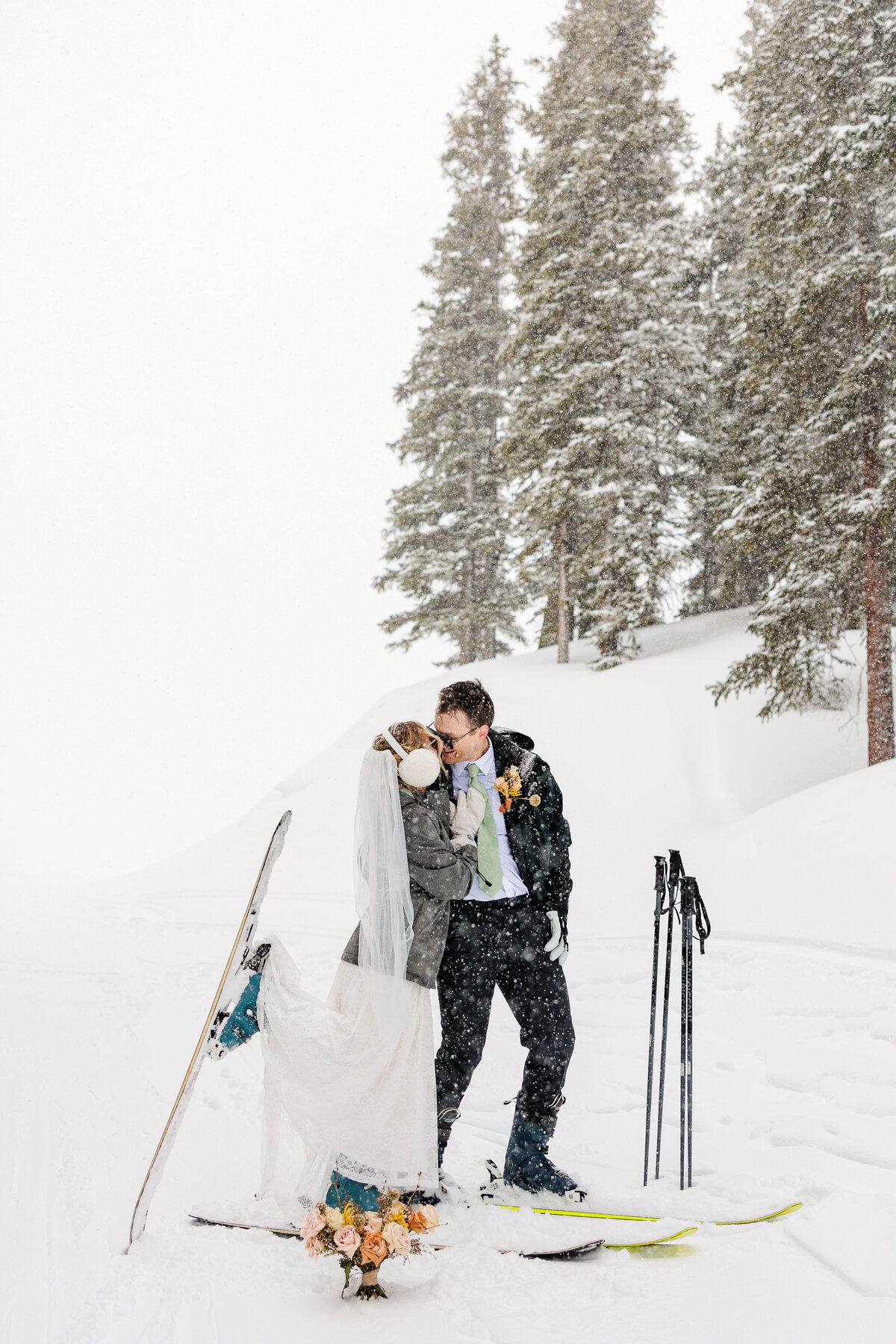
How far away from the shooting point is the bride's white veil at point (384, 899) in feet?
11.3

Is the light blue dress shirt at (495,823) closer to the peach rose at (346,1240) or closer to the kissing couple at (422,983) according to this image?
the kissing couple at (422,983)

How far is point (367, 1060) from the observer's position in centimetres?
343

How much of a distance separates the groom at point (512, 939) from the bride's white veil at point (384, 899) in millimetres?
357

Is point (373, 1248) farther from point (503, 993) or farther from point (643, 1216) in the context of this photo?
point (643, 1216)

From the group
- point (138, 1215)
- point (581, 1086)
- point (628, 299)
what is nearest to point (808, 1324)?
point (138, 1215)

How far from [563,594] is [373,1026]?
50.2ft

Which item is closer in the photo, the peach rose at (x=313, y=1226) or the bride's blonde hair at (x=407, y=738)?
the peach rose at (x=313, y=1226)

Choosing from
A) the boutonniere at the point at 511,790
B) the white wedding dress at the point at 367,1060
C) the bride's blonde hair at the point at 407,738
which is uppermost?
the bride's blonde hair at the point at 407,738

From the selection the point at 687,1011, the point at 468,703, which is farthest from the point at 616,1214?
the point at 468,703

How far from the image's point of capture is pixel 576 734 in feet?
48.1

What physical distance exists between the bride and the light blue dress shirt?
0.23m

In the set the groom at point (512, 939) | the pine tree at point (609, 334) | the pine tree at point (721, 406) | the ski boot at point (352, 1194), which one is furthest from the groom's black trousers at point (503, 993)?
the pine tree at point (609, 334)

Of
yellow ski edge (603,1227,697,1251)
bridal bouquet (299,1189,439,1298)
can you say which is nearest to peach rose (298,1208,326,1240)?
bridal bouquet (299,1189,439,1298)

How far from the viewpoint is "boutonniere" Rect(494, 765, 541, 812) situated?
12.6ft
